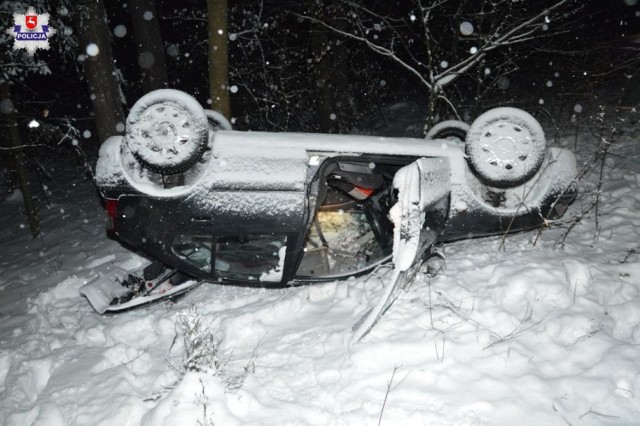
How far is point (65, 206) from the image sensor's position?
27.4 feet

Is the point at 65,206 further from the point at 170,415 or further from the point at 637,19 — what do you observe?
the point at 637,19

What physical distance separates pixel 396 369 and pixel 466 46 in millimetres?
7103

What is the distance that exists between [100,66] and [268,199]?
392 centimetres

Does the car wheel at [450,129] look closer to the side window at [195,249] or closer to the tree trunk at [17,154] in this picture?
the side window at [195,249]

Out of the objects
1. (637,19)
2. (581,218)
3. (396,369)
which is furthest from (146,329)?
(637,19)

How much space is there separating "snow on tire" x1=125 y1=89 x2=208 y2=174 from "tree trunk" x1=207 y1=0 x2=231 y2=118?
2.19 meters

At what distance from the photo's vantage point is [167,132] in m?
3.47

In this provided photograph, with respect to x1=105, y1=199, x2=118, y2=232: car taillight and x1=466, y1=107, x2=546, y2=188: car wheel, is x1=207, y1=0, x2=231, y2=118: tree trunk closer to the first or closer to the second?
x1=105, y1=199, x2=118, y2=232: car taillight

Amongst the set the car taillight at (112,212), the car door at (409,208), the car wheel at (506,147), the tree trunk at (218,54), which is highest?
the tree trunk at (218,54)

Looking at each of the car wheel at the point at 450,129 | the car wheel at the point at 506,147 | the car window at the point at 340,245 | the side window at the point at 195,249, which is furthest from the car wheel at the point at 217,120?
the car wheel at the point at 506,147

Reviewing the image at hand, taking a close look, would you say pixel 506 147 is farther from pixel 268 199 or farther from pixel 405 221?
pixel 268 199

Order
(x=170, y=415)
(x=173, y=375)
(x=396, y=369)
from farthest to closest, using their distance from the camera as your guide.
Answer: (x=173, y=375) → (x=396, y=369) → (x=170, y=415)

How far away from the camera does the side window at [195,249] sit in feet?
11.6

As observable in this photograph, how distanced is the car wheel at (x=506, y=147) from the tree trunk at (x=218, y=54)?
3578 millimetres
